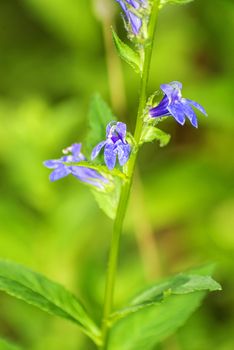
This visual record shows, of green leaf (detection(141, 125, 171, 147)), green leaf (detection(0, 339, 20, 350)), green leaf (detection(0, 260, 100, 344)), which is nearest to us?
green leaf (detection(141, 125, 171, 147))

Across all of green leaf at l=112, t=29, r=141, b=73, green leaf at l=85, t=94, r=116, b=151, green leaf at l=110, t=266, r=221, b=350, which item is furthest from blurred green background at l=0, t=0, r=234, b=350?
green leaf at l=112, t=29, r=141, b=73

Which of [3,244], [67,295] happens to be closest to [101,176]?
[67,295]

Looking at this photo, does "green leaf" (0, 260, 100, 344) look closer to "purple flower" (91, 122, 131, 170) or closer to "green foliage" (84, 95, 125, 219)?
"green foliage" (84, 95, 125, 219)

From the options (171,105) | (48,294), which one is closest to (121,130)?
(171,105)

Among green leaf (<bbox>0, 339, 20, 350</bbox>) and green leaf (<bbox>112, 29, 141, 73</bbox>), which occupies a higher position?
green leaf (<bbox>112, 29, 141, 73</bbox>)

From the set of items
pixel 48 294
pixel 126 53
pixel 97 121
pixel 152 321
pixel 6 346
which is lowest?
pixel 152 321

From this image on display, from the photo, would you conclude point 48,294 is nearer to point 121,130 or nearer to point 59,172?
point 59,172

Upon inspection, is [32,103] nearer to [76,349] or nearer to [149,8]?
[76,349]

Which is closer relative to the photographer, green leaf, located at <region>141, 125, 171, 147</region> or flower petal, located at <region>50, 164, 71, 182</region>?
green leaf, located at <region>141, 125, 171, 147</region>
